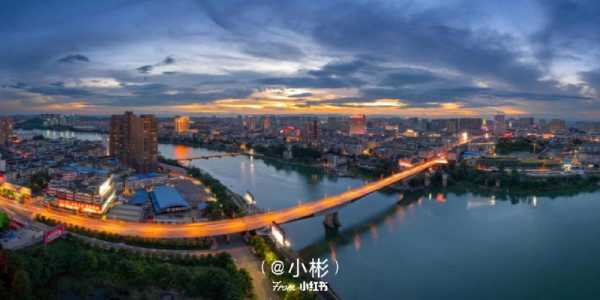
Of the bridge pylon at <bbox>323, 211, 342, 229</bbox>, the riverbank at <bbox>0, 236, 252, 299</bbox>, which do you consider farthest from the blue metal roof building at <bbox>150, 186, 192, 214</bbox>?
the bridge pylon at <bbox>323, 211, 342, 229</bbox>

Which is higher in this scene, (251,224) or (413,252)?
(251,224)

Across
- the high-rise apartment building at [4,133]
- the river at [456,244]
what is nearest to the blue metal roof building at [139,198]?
the river at [456,244]

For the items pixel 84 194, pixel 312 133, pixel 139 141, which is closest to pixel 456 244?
pixel 84 194

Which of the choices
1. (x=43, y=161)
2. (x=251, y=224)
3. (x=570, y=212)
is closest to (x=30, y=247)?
(x=251, y=224)

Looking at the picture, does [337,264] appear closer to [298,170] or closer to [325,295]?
[325,295]

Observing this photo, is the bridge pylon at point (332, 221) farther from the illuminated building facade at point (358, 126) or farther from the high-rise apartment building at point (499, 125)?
the high-rise apartment building at point (499, 125)

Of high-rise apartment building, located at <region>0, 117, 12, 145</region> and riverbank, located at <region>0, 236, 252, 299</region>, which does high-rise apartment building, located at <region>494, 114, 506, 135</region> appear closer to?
high-rise apartment building, located at <region>0, 117, 12, 145</region>
